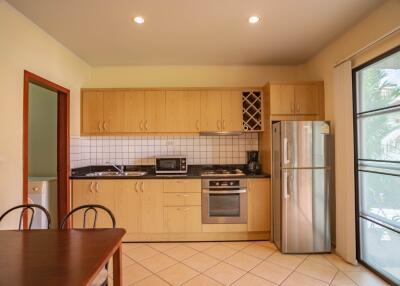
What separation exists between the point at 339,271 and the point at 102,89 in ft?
12.3

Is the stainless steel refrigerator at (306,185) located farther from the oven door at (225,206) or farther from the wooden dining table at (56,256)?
the wooden dining table at (56,256)

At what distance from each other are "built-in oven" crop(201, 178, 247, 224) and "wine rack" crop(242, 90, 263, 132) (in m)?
0.83

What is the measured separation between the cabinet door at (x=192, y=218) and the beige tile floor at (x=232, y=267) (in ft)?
0.70

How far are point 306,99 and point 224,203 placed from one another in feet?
5.92

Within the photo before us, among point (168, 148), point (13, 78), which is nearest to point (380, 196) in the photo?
point (168, 148)

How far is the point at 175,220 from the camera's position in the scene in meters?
3.16

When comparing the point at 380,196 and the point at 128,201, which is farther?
the point at 128,201

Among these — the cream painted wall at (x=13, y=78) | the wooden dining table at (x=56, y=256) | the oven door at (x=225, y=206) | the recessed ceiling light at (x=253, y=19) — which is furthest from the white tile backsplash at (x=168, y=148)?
the wooden dining table at (x=56, y=256)

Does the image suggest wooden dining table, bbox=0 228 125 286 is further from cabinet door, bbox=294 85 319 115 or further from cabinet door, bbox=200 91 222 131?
cabinet door, bbox=294 85 319 115

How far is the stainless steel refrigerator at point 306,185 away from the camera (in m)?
2.76

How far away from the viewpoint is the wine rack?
135 inches

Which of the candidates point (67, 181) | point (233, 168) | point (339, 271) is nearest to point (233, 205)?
point (233, 168)

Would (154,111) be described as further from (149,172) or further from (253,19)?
(253,19)

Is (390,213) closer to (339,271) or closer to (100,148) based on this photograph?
(339,271)
